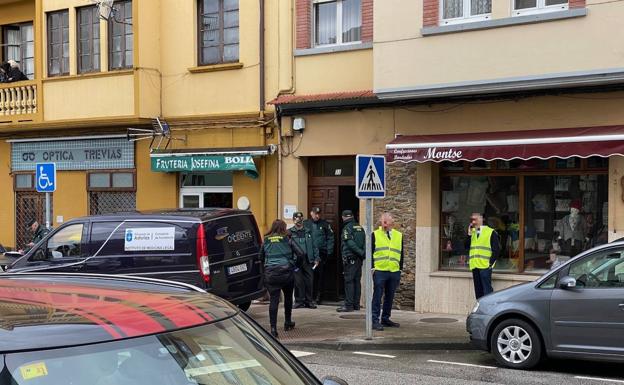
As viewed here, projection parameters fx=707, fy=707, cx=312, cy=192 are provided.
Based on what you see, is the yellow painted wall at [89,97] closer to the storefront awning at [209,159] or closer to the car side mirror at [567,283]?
the storefront awning at [209,159]

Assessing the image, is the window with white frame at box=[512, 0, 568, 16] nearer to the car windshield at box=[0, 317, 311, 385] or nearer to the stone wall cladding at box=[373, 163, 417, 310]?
the stone wall cladding at box=[373, 163, 417, 310]

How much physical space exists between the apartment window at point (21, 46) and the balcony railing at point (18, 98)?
81cm

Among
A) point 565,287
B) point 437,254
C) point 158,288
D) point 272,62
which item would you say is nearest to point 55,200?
point 272,62

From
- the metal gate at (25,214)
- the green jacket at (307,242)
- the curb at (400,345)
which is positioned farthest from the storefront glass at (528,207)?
the metal gate at (25,214)

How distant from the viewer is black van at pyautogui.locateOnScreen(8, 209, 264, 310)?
33.2 feet

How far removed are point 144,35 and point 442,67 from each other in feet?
23.9

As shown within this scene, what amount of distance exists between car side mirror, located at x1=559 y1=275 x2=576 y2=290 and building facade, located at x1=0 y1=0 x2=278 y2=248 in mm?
7519

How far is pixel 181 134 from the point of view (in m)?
15.9

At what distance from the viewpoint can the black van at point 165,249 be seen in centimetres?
1012

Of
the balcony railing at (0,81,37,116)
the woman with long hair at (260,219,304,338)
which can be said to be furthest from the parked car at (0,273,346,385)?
the balcony railing at (0,81,37,116)

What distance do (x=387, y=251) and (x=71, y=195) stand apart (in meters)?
9.53

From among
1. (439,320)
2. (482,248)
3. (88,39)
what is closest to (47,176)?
(88,39)

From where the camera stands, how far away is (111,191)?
1688 cm

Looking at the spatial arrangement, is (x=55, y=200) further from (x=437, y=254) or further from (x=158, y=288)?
(x=158, y=288)
